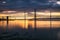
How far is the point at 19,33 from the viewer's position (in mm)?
8828

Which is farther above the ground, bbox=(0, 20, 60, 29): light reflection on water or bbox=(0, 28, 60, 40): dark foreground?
bbox=(0, 20, 60, 29): light reflection on water

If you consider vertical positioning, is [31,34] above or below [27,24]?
below

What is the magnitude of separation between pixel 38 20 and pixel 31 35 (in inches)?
29.8

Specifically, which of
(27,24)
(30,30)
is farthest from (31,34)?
(27,24)

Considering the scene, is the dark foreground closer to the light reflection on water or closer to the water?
the water

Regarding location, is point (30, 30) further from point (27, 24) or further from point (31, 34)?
point (27, 24)

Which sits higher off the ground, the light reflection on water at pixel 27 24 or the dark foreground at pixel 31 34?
the light reflection on water at pixel 27 24

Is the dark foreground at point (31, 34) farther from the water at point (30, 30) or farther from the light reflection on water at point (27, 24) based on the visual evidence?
the light reflection on water at point (27, 24)

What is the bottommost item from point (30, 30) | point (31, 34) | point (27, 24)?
point (31, 34)

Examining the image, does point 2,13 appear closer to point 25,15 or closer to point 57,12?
point 25,15

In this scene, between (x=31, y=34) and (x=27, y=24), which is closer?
(x=31, y=34)

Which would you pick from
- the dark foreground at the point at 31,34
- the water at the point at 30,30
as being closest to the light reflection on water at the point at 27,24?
the water at the point at 30,30

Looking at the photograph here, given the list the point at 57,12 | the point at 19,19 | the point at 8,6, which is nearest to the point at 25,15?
the point at 19,19

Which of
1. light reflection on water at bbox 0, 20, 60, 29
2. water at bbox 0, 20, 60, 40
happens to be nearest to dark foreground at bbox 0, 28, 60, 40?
water at bbox 0, 20, 60, 40
